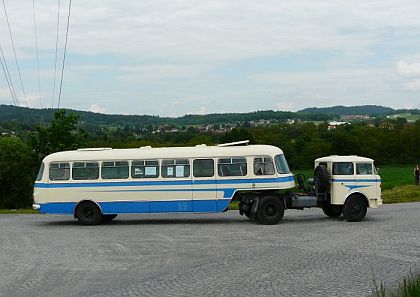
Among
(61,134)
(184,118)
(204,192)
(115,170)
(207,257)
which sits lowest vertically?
(207,257)

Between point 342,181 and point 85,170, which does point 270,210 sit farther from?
point 85,170

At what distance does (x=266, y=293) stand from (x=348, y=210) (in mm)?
11753

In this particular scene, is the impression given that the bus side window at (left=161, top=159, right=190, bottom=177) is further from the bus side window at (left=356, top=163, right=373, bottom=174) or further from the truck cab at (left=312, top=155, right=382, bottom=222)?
the bus side window at (left=356, top=163, right=373, bottom=174)

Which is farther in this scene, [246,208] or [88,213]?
[88,213]

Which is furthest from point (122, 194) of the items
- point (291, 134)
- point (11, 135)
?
point (291, 134)

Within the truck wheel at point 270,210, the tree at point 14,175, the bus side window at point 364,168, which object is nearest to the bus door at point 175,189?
the truck wheel at point 270,210

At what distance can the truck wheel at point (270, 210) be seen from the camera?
22.0 m

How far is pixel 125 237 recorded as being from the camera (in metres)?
19.4

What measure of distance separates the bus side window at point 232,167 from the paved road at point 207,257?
173 cm

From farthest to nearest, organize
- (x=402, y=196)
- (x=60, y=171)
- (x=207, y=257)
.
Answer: (x=402, y=196)
(x=60, y=171)
(x=207, y=257)

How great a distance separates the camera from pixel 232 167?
2252cm

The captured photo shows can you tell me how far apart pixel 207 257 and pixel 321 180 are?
8401 millimetres

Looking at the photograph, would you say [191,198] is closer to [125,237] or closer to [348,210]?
[125,237]

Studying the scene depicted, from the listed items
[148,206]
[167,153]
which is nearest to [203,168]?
[167,153]
